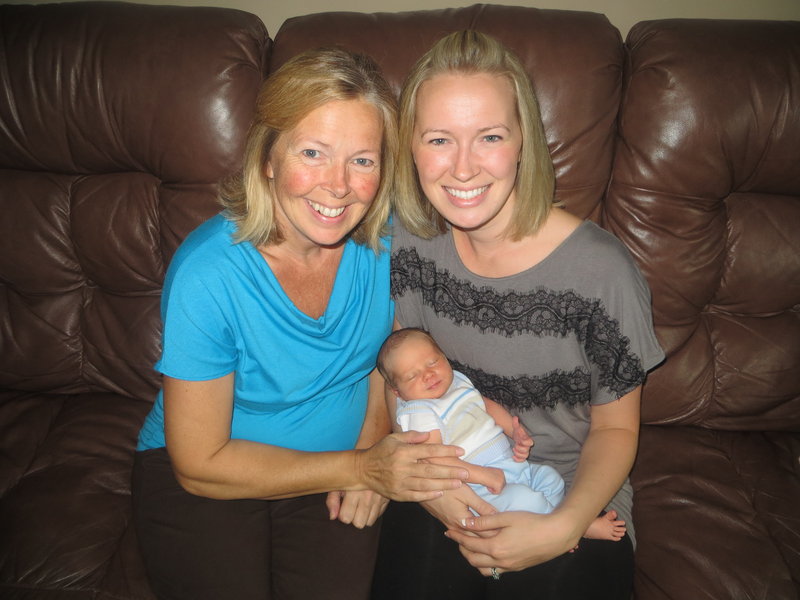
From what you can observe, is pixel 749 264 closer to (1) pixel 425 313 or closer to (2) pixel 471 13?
(1) pixel 425 313

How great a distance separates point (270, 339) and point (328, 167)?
1.54ft

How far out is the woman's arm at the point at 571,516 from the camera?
1.33m

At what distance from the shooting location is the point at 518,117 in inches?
53.7

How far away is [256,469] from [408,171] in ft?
3.02

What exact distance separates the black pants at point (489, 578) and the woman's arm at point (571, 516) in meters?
0.05

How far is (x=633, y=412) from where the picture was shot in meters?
1.49

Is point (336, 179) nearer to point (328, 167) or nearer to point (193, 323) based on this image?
point (328, 167)

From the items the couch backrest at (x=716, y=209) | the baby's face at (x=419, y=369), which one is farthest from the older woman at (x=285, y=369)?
the couch backrest at (x=716, y=209)

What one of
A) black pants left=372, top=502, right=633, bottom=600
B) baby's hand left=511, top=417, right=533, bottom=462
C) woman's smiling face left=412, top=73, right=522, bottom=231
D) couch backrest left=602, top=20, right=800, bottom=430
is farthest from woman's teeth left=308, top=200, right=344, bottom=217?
couch backrest left=602, top=20, right=800, bottom=430

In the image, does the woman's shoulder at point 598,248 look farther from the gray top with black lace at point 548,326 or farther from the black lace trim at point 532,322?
the black lace trim at point 532,322

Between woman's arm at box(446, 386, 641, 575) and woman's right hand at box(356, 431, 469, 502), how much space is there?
0.12m

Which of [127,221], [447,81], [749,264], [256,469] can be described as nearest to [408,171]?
[447,81]

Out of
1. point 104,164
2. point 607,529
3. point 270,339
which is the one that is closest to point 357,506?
point 270,339

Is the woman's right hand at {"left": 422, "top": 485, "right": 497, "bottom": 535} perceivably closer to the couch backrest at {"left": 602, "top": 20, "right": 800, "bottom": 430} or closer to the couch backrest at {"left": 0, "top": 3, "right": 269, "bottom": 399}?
the couch backrest at {"left": 602, "top": 20, "right": 800, "bottom": 430}
